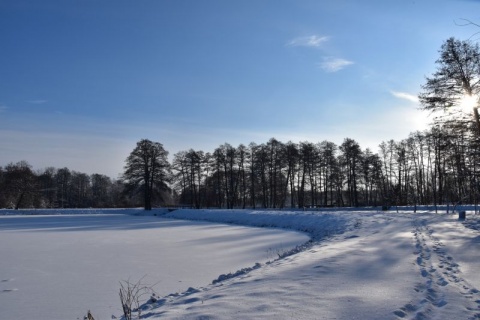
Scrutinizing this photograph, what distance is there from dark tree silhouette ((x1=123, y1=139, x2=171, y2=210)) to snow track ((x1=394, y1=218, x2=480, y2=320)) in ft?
147

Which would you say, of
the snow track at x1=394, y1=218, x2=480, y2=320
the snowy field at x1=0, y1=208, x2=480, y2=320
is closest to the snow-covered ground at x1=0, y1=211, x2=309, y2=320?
the snowy field at x1=0, y1=208, x2=480, y2=320

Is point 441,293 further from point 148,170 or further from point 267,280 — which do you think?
point 148,170

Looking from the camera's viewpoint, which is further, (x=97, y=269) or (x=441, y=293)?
(x=97, y=269)

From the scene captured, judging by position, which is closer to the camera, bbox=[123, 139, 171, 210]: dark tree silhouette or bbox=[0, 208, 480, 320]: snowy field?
bbox=[0, 208, 480, 320]: snowy field

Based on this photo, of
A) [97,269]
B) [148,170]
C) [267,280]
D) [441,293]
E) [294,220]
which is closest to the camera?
[441,293]

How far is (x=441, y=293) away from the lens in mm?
5742

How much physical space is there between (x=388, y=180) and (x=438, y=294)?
50.5 m

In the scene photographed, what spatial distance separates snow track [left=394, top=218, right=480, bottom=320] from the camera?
4785 mm

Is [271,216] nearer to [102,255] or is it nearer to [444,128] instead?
[444,128]

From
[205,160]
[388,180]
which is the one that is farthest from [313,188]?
[205,160]

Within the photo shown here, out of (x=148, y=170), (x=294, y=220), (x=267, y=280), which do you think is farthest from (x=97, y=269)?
(x=148, y=170)

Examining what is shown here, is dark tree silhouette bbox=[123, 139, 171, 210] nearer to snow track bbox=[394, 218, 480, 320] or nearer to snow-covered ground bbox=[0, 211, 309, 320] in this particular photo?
snow-covered ground bbox=[0, 211, 309, 320]

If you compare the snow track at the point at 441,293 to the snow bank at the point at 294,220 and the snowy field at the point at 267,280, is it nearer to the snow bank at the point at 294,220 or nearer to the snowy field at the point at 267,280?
the snowy field at the point at 267,280

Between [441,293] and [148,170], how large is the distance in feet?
159
